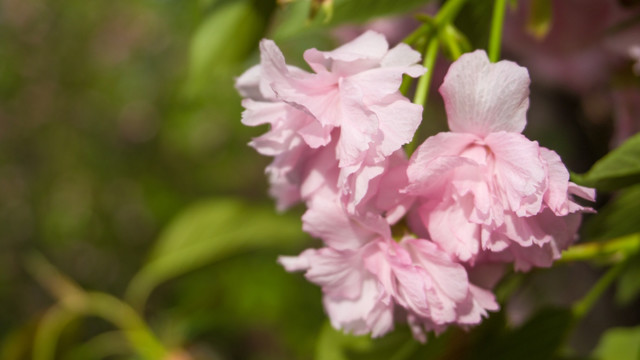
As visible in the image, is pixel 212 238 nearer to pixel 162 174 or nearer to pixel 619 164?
pixel 619 164

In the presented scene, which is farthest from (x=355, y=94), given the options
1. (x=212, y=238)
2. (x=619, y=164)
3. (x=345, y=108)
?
(x=212, y=238)

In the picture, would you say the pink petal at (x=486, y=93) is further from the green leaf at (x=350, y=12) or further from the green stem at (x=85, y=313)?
the green stem at (x=85, y=313)

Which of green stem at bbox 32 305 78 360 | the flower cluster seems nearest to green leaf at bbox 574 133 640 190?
the flower cluster

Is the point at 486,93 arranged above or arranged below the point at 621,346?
above

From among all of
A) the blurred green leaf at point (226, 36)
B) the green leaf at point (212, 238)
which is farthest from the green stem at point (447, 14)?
the green leaf at point (212, 238)

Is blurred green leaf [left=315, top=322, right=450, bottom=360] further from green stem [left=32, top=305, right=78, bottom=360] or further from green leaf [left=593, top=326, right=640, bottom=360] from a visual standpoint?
green stem [left=32, top=305, right=78, bottom=360]

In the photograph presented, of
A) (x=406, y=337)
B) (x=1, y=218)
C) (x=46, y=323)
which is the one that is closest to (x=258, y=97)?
(x=406, y=337)
